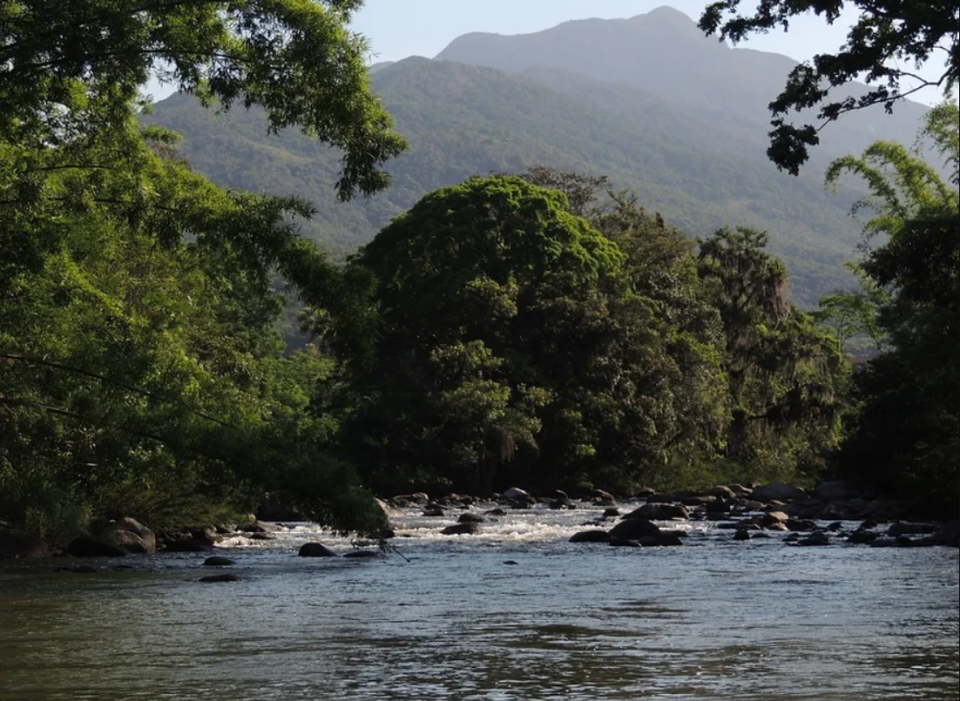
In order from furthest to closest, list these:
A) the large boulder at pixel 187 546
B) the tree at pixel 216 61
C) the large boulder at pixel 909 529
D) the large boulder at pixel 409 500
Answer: the large boulder at pixel 409 500, the large boulder at pixel 909 529, the large boulder at pixel 187 546, the tree at pixel 216 61

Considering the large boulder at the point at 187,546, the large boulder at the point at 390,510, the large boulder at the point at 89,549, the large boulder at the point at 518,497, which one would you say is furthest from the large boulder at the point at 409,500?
the large boulder at the point at 89,549

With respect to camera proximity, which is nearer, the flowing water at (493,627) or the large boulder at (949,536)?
the flowing water at (493,627)

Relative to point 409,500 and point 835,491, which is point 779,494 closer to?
point 835,491

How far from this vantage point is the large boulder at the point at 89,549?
75.9 feet

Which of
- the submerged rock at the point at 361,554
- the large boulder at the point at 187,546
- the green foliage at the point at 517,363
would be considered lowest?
the large boulder at the point at 187,546

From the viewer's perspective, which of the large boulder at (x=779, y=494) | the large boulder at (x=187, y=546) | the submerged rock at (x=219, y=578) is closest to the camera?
the submerged rock at (x=219, y=578)

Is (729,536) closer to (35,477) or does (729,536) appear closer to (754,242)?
(35,477)

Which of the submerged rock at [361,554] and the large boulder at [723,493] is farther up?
the submerged rock at [361,554]

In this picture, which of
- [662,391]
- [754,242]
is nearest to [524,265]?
[662,391]

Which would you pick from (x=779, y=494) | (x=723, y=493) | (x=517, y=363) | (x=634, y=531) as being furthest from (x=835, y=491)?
(x=634, y=531)

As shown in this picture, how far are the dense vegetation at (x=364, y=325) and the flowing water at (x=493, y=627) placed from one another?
150 centimetres

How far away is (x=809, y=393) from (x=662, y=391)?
8175mm

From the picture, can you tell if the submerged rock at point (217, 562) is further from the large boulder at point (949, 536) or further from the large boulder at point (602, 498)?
the large boulder at point (602, 498)

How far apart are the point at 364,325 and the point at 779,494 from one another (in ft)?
108
